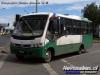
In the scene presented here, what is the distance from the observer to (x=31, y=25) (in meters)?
19.5

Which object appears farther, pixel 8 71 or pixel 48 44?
pixel 48 44

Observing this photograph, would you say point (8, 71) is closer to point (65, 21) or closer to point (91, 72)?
point (91, 72)

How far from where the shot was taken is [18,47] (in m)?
19.2

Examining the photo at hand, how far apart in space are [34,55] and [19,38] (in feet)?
4.06

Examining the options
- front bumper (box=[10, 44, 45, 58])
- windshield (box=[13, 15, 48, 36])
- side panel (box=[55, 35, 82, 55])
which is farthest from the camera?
side panel (box=[55, 35, 82, 55])

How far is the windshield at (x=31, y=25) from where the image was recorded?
19.1 m

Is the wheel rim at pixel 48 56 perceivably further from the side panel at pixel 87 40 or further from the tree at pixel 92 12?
the tree at pixel 92 12

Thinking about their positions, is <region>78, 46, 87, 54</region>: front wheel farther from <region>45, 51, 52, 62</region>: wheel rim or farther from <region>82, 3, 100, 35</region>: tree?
<region>82, 3, 100, 35</region>: tree

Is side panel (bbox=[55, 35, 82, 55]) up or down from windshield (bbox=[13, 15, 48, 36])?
down

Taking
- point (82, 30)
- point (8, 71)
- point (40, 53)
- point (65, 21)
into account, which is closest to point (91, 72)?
point (8, 71)

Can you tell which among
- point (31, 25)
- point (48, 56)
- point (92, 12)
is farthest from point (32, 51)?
point (92, 12)

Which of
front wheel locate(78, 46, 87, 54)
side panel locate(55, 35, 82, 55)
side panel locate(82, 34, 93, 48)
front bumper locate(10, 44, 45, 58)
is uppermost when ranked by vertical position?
front bumper locate(10, 44, 45, 58)

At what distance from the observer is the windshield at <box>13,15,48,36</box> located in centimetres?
1906

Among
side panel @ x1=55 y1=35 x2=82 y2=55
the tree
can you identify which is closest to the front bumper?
side panel @ x1=55 y1=35 x2=82 y2=55
